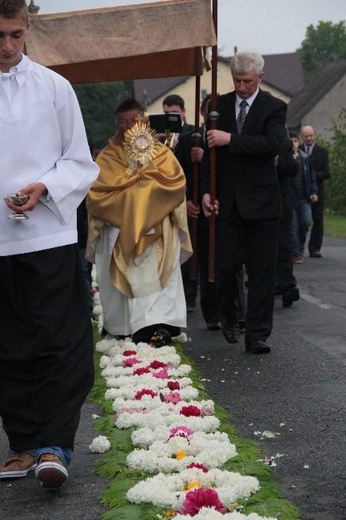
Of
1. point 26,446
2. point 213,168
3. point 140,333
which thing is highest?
point 213,168

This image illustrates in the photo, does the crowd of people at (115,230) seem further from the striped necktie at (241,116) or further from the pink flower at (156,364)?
the pink flower at (156,364)

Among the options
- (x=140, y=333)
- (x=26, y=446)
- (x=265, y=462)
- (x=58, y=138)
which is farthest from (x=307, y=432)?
(x=140, y=333)

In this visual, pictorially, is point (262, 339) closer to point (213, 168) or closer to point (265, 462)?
point (213, 168)

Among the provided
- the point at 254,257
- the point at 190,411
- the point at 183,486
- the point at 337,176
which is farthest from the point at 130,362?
the point at 337,176

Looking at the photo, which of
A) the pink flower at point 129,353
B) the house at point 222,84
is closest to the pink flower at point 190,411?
the pink flower at point 129,353

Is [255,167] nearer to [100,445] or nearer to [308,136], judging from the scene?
[100,445]

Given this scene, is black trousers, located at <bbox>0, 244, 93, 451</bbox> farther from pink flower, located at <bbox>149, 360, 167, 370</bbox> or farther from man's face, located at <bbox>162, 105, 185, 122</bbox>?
man's face, located at <bbox>162, 105, 185, 122</bbox>

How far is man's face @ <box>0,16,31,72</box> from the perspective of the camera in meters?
5.59

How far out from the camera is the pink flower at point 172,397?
7.50 m

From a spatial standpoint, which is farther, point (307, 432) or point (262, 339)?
point (262, 339)

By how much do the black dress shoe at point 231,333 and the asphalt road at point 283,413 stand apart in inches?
2.5

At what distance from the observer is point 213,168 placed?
32.0 feet

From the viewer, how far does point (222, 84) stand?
328ft

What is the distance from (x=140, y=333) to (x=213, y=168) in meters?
1.53
